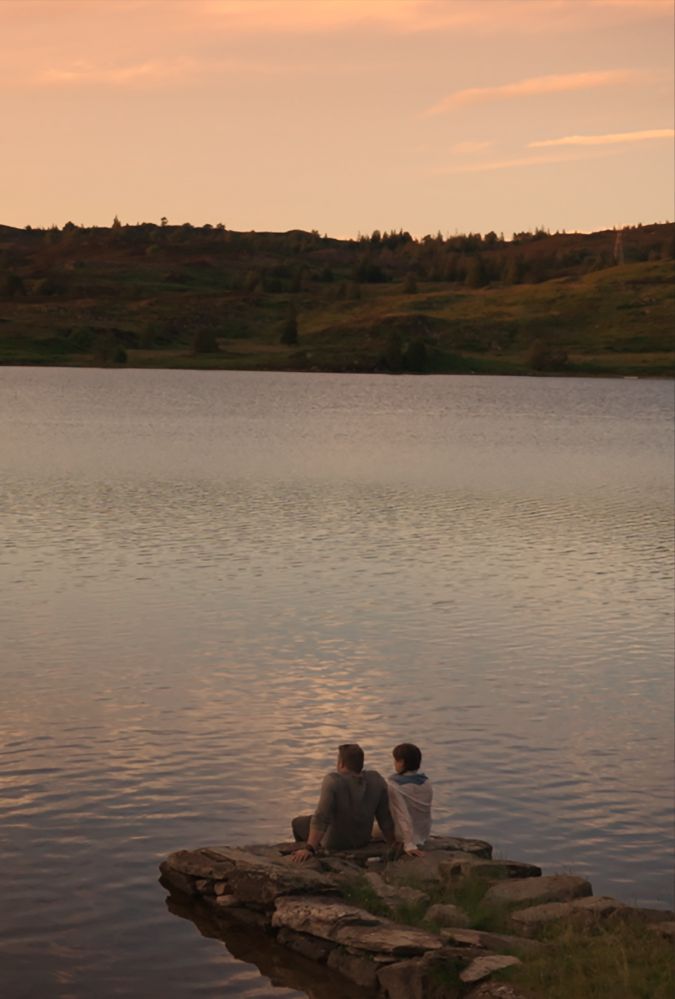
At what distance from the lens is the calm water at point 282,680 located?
19.9m

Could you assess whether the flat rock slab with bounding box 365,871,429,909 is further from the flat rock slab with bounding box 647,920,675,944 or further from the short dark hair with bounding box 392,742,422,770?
the flat rock slab with bounding box 647,920,675,944

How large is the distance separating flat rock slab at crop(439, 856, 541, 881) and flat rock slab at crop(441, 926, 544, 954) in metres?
1.73

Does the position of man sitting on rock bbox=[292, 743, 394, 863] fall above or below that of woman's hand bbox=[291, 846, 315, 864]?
above

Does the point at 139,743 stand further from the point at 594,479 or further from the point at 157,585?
the point at 594,479

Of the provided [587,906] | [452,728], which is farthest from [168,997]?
[452,728]

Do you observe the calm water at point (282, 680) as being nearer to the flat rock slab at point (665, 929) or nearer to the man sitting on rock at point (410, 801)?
the man sitting on rock at point (410, 801)

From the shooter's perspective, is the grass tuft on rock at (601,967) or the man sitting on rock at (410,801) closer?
the grass tuft on rock at (601,967)

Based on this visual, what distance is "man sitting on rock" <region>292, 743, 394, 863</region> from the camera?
19.9 m

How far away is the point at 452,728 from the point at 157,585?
603 inches

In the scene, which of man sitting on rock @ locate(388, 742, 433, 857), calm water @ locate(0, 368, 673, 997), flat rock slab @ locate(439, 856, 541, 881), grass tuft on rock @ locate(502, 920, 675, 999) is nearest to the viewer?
grass tuft on rock @ locate(502, 920, 675, 999)

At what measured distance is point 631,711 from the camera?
29453 millimetres

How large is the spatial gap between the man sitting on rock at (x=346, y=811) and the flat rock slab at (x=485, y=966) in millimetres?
3525

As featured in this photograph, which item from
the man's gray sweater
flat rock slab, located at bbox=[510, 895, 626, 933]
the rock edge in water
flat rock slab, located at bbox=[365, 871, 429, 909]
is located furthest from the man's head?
flat rock slab, located at bbox=[510, 895, 626, 933]

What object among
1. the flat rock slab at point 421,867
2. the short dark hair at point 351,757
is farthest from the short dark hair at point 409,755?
the flat rock slab at point 421,867
